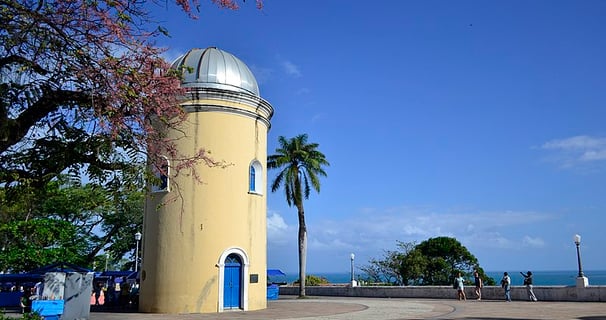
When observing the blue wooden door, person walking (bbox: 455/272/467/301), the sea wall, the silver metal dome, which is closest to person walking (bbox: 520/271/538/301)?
the sea wall

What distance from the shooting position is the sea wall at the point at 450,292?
2352 cm

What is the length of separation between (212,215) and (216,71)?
20.0 ft

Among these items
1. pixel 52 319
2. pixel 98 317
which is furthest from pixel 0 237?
pixel 52 319

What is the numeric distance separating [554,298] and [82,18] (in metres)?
23.8

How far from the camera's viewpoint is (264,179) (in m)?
23.9

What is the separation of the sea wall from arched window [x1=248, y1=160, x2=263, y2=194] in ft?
42.2

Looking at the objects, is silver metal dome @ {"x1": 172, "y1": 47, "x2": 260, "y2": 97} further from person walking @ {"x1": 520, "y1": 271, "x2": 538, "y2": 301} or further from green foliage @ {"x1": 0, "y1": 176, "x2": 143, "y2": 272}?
person walking @ {"x1": 520, "y1": 271, "x2": 538, "y2": 301}

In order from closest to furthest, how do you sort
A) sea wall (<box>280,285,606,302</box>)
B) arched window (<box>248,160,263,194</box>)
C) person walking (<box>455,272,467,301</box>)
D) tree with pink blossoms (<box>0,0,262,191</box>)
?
tree with pink blossoms (<box>0,0,262,191</box>), arched window (<box>248,160,263,194</box>), sea wall (<box>280,285,606,302</box>), person walking (<box>455,272,467,301</box>)

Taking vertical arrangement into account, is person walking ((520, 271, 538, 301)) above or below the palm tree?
below

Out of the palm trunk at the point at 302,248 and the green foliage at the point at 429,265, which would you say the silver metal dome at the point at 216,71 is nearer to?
the palm trunk at the point at 302,248

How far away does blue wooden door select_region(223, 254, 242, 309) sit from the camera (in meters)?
21.7

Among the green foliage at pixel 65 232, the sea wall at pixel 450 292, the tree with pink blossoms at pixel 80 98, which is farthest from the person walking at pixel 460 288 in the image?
the tree with pink blossoms at pixel 80 98

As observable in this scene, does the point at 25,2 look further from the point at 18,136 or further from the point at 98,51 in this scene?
the point at 18,136

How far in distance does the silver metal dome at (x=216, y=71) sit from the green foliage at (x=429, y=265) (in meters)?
27.3
